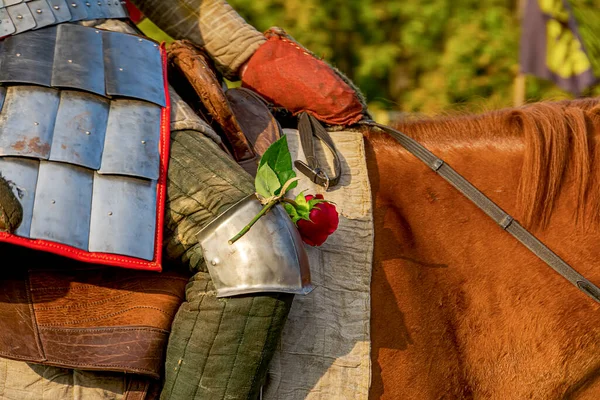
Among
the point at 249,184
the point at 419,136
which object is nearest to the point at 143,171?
the point at 249,184

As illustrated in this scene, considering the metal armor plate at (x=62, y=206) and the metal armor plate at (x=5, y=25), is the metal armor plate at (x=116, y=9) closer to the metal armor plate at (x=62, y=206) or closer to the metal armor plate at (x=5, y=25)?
the metal armor plate at (x=5, y=25)

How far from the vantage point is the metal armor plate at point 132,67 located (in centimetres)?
237

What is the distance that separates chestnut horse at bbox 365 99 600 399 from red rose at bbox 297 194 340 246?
0.90ft

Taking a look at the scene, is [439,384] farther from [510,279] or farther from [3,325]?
[3,325]

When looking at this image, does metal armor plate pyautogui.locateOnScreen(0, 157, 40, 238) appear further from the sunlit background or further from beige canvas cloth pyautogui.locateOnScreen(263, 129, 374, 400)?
the sunlit background

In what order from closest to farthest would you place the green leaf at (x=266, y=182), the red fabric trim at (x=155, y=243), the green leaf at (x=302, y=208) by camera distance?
the red fabric trim at (x=155, y=243)
the green leaf at (x=266, y=182)
the green leaf at (x=302, y=208)

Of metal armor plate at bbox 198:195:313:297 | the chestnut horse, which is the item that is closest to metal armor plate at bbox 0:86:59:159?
metal armor plate at bbox 198:195:313:297

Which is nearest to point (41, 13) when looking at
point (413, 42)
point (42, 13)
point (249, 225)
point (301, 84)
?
point (42, 13)

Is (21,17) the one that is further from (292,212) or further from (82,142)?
(292,212)

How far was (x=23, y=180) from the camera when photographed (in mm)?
2119

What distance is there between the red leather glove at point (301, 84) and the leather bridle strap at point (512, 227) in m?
0.36

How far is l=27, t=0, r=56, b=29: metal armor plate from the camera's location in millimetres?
2484

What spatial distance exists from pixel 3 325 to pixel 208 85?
3.21 ft

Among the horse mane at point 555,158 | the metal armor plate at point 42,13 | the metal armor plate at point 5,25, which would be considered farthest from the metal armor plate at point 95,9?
the horse mane at point 555,158
